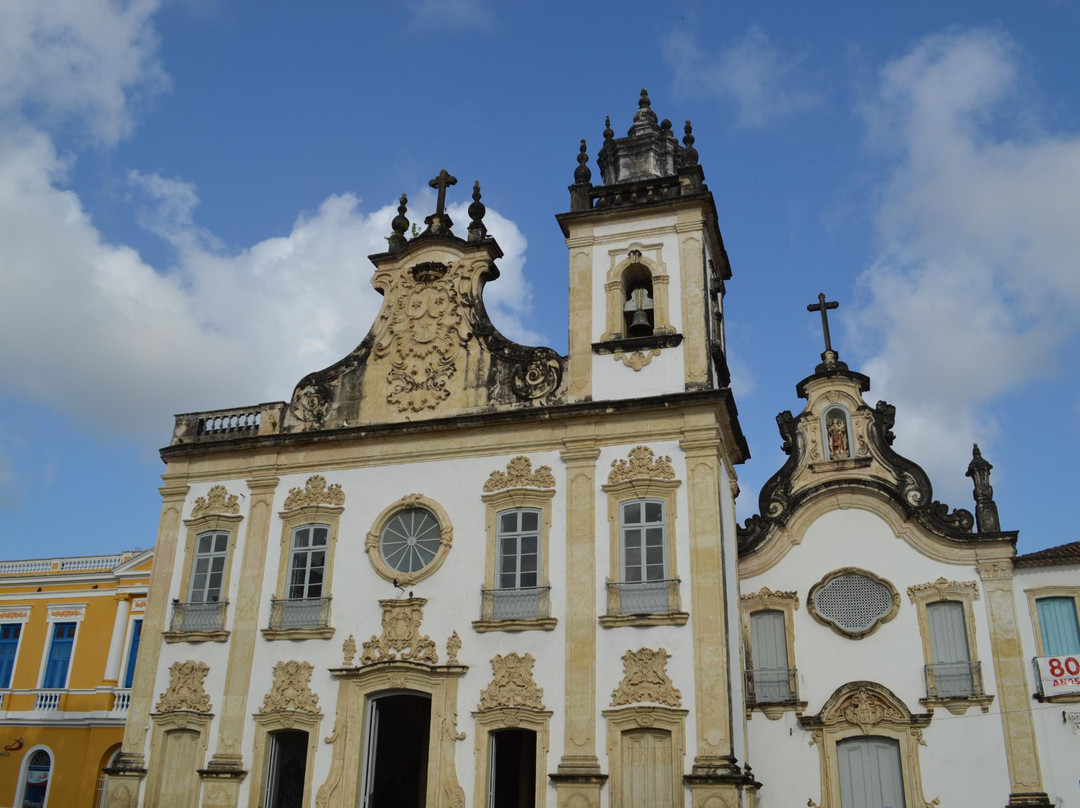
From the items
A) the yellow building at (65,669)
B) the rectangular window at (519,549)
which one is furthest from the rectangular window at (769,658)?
the yellow building at (65,669)

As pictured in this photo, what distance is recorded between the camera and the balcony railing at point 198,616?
1755cm

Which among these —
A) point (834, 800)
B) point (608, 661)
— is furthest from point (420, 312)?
point (834, 800)

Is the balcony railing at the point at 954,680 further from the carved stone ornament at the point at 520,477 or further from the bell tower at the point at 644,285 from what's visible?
the carved stone ornament at the point at 520,477

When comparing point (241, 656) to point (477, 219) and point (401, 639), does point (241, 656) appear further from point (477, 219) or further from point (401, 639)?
point (477, 219)

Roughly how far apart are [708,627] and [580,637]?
6.36 ft

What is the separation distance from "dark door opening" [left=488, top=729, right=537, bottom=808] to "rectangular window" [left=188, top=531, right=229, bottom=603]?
5.69 meters

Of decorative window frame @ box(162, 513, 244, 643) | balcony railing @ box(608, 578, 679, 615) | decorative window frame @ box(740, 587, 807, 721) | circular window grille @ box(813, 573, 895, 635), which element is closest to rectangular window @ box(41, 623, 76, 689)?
decorative window frame @ box(162, 513, 244, 643)

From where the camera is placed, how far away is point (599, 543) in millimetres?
16109

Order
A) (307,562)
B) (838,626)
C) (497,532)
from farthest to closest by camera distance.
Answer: (838,626)
(307,562)
(497,532)

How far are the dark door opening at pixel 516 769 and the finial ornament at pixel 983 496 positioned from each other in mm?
9075

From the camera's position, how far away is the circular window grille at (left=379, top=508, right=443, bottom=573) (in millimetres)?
16969

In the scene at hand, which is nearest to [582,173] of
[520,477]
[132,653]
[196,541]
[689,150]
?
[689,150]

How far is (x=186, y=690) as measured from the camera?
17.2 meters

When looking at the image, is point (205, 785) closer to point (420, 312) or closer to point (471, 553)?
point (471, 553)
